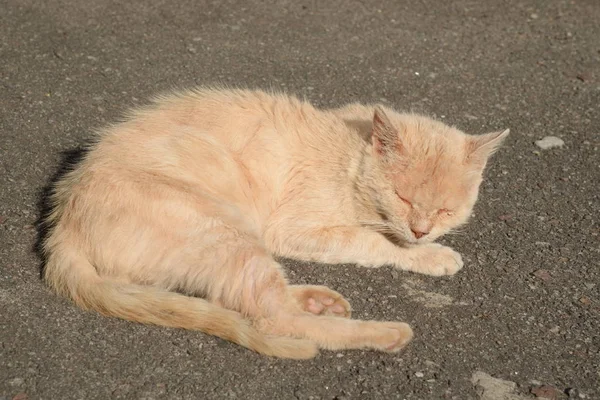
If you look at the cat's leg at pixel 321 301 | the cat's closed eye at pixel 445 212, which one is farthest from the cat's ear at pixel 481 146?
the cat's leg at pixel 321 301

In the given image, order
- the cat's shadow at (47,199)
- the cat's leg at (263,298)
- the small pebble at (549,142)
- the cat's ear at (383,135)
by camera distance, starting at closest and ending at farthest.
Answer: the cat's leg at (263,298)
the cat's ear at (383,135)
the cat's shadow at (47,199)
the small pebble at (549,142)

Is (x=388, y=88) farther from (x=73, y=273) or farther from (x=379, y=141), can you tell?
(x=73, y=273)

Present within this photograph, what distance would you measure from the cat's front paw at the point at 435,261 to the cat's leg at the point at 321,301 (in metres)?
0.60

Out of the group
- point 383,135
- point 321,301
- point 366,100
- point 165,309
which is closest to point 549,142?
point 366,100

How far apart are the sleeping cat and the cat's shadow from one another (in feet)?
0.54

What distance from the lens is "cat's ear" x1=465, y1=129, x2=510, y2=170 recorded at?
4105 mm

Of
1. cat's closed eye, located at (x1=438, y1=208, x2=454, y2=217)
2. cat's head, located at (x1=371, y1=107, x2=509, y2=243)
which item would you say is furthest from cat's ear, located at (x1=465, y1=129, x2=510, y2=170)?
cat's closed eye, located at (x1=438, y1=208, x2=454, y2=217)

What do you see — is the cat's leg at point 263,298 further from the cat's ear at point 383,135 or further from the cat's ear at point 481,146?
the cat's ear at point 481,146

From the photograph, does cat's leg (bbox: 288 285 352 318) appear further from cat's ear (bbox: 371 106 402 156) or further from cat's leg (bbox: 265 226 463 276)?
cat's ear (bbox: 371 106 402 156)

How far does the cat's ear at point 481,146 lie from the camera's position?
162 inches

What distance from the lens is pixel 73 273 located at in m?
3.69

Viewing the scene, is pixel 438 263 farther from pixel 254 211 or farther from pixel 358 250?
pixel 254 211

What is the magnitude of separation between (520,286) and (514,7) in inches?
164

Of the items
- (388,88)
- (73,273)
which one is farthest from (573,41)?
(73,273)
